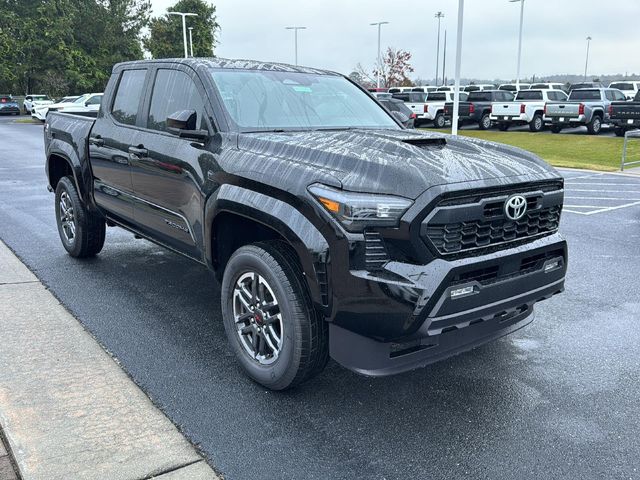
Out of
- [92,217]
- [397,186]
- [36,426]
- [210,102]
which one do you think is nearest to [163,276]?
[92,217]

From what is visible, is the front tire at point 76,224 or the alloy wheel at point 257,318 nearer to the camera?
the alloy wheel at point 257,318

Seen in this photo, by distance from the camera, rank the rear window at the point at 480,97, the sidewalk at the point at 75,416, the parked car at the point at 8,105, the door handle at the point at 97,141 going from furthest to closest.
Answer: the parked car at the point at 8,105
the rear window at the point at 480,97
the door handle at the point at 97,141
the sidewalk at the point at 75,416

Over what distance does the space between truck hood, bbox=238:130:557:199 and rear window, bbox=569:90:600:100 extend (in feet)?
78.9

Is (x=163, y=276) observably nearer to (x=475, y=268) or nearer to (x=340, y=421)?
(x=340, y=421)

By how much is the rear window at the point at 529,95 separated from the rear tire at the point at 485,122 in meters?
1.54

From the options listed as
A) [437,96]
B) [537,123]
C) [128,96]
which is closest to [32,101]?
[437,96]

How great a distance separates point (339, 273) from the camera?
3.01 metres

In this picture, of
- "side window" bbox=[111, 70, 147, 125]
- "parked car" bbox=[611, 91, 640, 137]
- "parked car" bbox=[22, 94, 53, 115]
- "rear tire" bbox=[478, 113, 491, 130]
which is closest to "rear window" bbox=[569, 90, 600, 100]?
"parked car" bbox=[611, 91, 640, 137]

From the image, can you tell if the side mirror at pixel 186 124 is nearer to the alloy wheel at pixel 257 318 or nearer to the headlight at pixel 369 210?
the alloy wheel at pixel 257 318

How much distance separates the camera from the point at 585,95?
999 inches

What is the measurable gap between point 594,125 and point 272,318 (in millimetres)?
24350

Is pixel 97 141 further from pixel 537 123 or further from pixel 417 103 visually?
pixel 417 103

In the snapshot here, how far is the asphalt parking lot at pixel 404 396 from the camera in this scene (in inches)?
117

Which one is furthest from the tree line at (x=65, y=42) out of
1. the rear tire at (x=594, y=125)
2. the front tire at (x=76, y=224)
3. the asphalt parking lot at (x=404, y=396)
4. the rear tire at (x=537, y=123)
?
the asphalt parking lot at (x=404, y=396)
